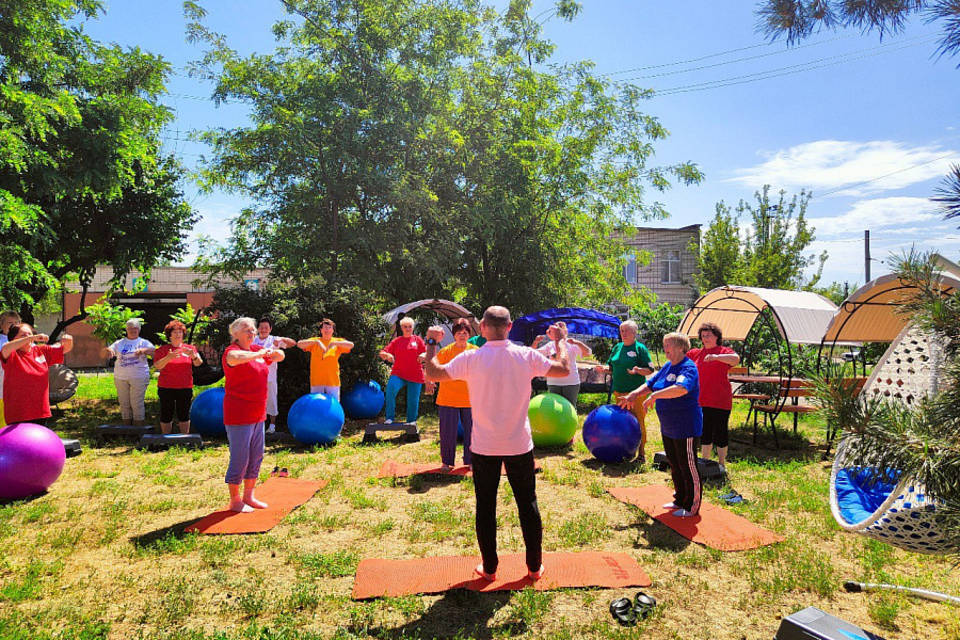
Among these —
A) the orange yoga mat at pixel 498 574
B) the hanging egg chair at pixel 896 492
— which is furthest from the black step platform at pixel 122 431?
the hanging egg chair at pixel 896 492

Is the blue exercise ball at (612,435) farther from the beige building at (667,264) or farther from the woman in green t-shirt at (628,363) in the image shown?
the beige building at (667,264)

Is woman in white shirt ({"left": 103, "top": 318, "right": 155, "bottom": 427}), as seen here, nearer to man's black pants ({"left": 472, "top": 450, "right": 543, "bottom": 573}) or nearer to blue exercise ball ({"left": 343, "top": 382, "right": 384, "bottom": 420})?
blue exercise ball ({"left": 343, "top": 382, "right": 384, "bottom": 420})

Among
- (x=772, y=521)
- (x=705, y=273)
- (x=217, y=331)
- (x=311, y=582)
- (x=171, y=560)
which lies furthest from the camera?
(x=705, y=273)

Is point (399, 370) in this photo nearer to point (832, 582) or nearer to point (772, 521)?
point (772, 521)

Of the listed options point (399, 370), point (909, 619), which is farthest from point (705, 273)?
point (909, 619)

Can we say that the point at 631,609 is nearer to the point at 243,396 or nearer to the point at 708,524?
the point at 708,524

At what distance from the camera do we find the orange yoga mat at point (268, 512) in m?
5.88

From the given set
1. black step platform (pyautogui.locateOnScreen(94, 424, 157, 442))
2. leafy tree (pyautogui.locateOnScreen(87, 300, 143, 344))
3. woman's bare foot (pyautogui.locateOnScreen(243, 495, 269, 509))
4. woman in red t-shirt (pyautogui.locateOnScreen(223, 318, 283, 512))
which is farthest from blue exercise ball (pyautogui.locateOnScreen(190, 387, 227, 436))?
leafy tree (pyautogui.locateOnScreen(87, 300, 143, 344))

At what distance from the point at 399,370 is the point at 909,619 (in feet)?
25.9

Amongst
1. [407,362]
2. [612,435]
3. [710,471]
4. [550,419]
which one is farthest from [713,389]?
[407,362]

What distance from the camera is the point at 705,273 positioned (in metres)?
28.8

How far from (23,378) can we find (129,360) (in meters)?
3.40

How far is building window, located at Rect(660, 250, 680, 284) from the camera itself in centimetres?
3509

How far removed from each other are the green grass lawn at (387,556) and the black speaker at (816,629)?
73 cm
